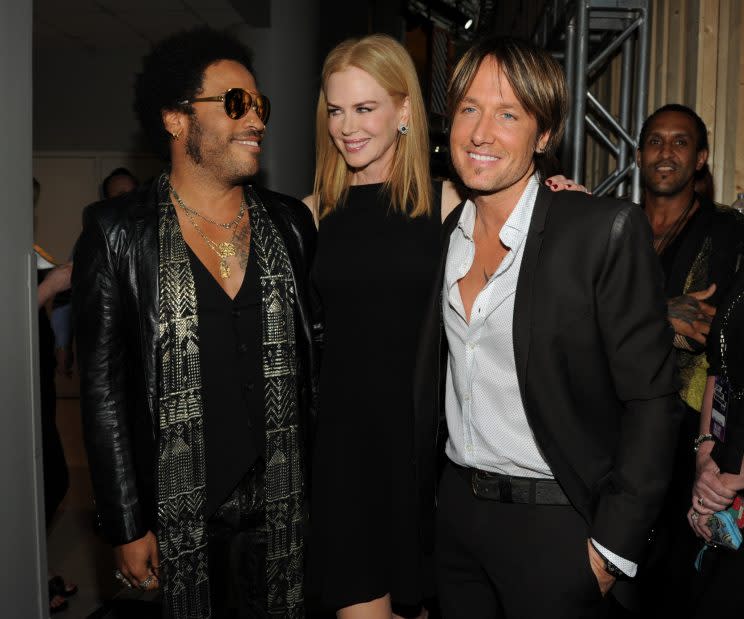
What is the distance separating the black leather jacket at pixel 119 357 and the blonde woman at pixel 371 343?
56 centimetres

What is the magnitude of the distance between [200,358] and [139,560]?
0.64 meters

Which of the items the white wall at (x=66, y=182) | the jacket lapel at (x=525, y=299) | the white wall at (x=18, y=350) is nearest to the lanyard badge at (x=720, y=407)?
the jacket lapel at (x=525, y=299)

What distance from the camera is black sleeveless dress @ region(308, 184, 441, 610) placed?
233 centimetres

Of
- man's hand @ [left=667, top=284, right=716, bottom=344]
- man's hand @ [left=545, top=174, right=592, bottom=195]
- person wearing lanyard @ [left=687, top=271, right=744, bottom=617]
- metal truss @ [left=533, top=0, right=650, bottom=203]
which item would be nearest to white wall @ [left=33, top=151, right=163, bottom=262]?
metal truss @ [left=533, top=0, right=650, bottom=203]

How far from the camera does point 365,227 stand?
2.45m

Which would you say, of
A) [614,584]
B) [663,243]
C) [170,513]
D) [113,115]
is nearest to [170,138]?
[170,513]

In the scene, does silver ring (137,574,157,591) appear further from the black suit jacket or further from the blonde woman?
the black suit jacket

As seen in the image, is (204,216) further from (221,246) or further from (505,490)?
(505,490)

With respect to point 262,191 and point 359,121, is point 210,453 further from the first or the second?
point 359,121

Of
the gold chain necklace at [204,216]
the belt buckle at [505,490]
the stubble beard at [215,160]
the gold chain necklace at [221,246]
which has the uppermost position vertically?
the stubble beard at [215,160]

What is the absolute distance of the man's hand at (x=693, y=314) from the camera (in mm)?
2965

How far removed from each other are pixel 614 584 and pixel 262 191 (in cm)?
165

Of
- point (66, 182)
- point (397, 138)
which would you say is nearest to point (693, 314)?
point (397, 138)

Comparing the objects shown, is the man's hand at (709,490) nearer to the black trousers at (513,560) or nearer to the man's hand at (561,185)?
the black trousers at (513,560)
